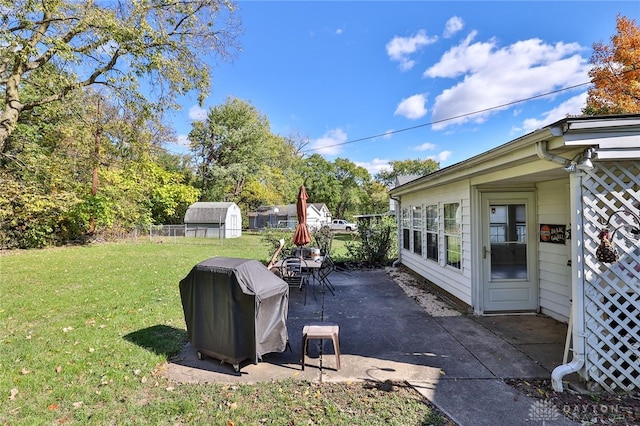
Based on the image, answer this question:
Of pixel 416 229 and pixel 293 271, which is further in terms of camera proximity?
pixel 416 229

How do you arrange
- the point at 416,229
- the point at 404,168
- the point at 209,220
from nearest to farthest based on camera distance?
the point at 416,229
the point at 209,220
the point at 404,168

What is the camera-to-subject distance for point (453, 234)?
6297 mm

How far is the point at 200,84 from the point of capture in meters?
11.2

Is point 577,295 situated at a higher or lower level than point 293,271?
higher

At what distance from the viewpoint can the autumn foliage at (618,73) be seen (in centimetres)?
1509

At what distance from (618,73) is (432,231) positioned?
1622cm

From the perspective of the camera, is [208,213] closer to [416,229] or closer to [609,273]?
[416,229]

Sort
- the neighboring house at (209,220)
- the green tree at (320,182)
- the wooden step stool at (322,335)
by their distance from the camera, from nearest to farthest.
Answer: the wooden step stool at (322,335) < the neighboring house at (209,220) < the green tree at (320,182)

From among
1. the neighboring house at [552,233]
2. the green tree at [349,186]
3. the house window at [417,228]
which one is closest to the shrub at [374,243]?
the neighboring house at [552,233]

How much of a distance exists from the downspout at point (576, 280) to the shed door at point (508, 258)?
7.68ft

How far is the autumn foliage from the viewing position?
49.5ft

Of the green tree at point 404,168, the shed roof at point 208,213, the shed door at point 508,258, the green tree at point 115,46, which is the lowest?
the shed door at point 508,258

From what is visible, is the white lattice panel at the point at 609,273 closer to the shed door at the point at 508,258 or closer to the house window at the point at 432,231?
the shed door at the point at 508,258

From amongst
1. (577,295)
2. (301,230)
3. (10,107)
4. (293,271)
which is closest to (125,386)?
(293,271)
